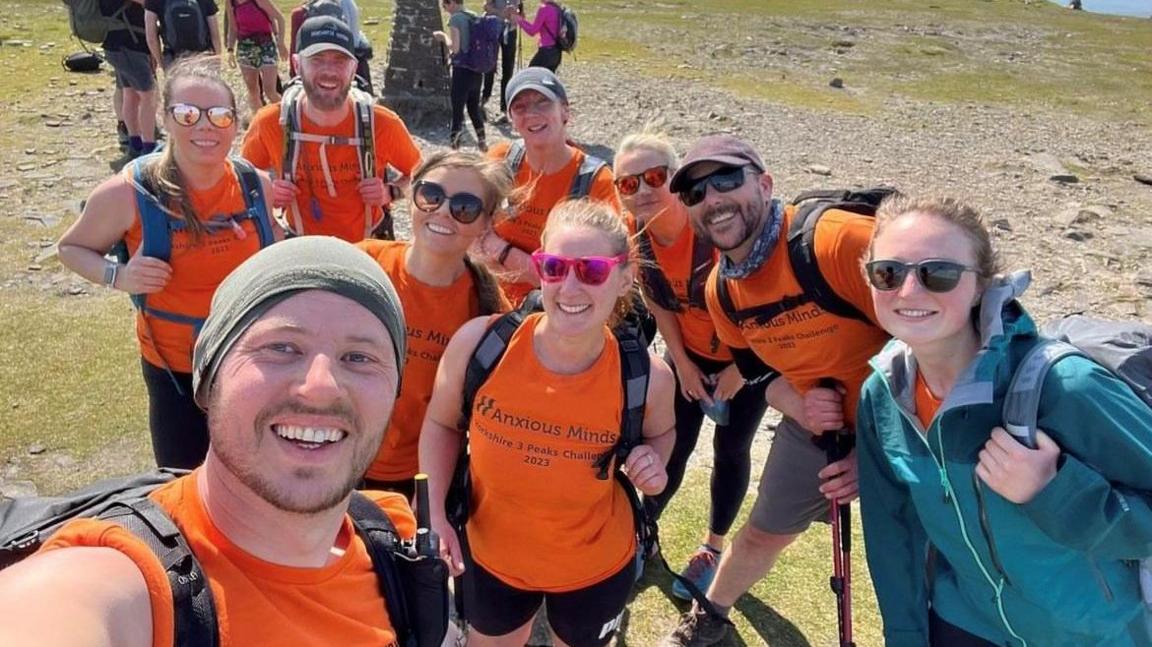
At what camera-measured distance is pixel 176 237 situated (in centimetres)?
423

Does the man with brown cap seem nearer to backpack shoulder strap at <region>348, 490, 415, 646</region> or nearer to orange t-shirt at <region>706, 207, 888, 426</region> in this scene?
orange t-shirt at <region>706, 207, 888, 426</region>

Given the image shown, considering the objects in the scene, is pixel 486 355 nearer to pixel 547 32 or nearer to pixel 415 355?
pixel 415 355

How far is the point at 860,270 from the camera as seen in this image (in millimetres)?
3641

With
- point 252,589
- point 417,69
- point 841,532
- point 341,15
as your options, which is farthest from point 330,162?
point 417,69

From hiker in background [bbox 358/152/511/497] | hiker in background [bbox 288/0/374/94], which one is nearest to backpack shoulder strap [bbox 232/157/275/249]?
hiker in background [bbox 358/152/511/497]

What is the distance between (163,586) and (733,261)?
116 inches

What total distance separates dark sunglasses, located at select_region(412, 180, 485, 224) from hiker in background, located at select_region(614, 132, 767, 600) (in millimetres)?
1043

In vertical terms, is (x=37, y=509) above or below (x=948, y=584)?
above

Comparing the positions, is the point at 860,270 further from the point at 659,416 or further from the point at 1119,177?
the point at 1119,177

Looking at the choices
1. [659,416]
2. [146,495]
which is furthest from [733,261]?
[146,495]

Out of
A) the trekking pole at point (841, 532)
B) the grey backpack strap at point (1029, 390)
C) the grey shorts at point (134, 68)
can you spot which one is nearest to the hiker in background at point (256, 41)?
the grey shorts at point (134, 68)

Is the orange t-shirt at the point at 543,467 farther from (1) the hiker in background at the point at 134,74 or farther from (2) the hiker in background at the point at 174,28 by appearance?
(1) the hiker in background at the point at 134,74

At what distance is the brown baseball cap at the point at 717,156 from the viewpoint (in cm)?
391

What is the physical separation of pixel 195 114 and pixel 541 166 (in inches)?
82.9
